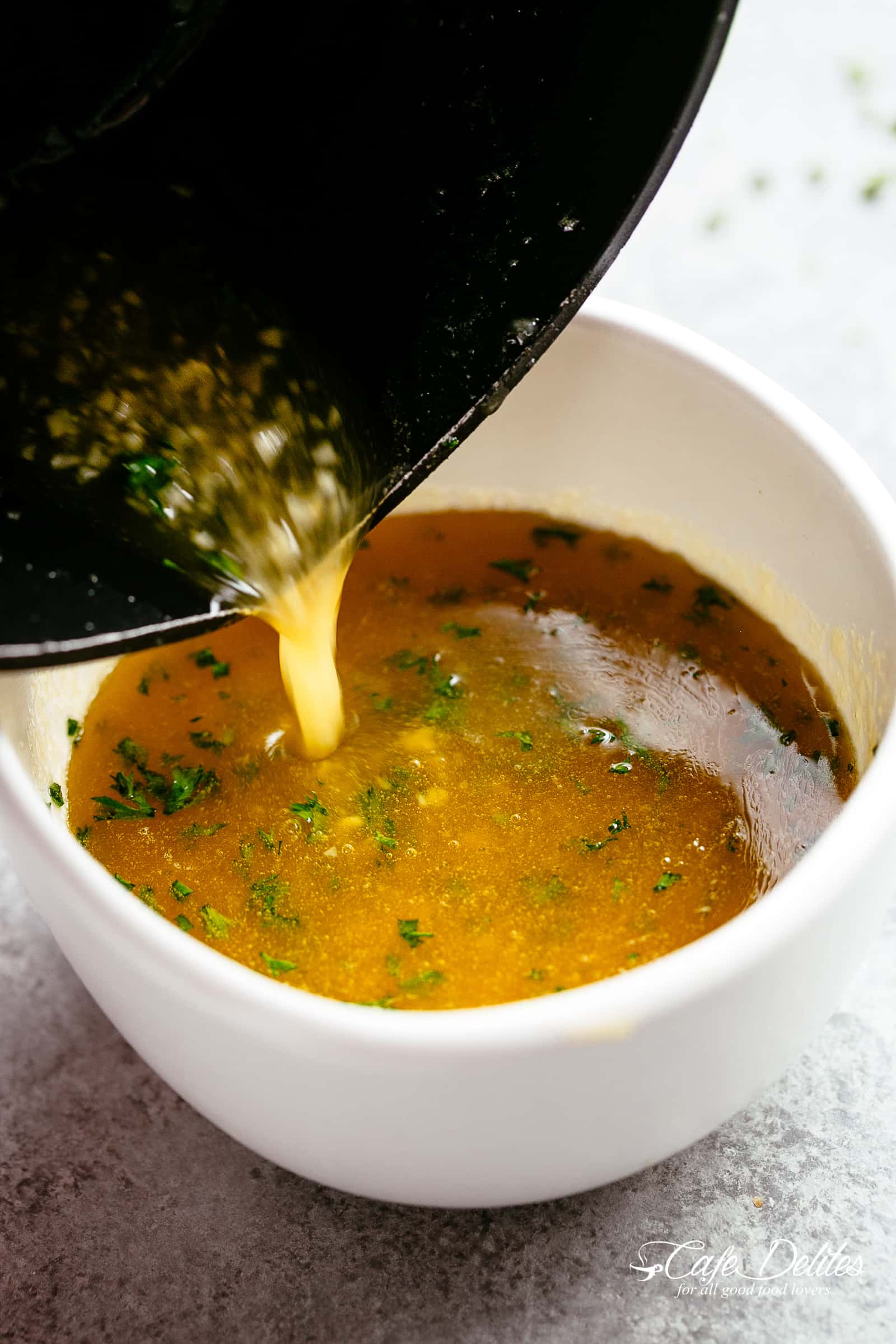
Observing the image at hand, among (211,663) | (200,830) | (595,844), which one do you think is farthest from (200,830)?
(595,844)

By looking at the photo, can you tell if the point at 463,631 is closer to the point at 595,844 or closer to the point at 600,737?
the point at 600,737

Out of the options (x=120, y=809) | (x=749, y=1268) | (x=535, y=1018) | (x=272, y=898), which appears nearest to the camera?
(x=535, y=1018)

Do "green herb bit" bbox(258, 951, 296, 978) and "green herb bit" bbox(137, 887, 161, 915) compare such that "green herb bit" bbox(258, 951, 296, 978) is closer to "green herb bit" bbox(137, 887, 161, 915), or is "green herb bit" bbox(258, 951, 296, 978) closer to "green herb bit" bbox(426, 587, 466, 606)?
"green herb bit" bbox(137, 887, 161, 915)

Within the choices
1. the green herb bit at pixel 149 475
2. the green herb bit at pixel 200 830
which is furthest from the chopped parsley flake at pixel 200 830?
the green herb bit at pixel 149 475

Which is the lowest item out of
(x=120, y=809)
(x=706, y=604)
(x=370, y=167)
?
(x=120, y=809)

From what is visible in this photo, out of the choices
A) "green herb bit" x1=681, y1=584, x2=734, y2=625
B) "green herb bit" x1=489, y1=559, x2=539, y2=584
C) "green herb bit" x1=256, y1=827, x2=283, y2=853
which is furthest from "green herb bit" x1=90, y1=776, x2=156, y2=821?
"green herb bit" x1=681, y1=584, x2=734, y2=625

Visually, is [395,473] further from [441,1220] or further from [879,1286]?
[879,1286]
